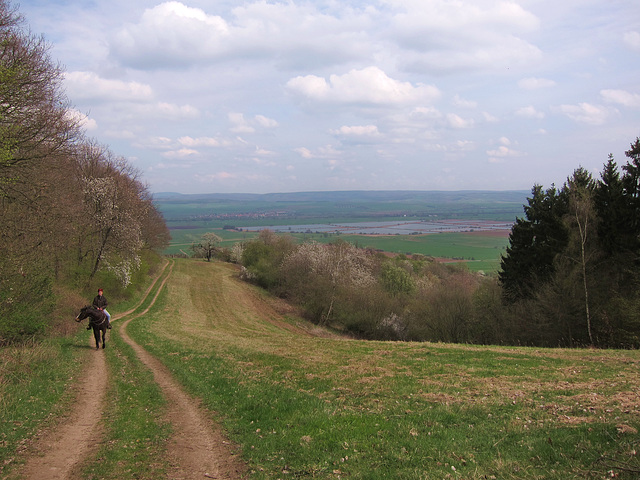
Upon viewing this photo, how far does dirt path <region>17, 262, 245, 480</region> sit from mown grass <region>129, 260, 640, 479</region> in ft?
1.57

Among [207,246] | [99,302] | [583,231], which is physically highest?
[583,231]

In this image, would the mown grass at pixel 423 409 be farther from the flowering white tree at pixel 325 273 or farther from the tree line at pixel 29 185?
the flowering white tree at pixel 325 273

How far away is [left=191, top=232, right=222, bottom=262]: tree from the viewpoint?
358 feet

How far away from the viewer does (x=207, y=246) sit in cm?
10944

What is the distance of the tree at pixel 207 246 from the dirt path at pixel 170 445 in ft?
325

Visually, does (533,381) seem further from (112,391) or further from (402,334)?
(402,334)

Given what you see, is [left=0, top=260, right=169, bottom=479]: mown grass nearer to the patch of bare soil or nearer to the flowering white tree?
the patch of bare soil

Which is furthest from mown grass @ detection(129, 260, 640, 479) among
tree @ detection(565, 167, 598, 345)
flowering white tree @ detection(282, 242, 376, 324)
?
flowering white tree @ detection(282, 242, 376, 324)

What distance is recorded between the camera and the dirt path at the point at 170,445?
22.9 feet

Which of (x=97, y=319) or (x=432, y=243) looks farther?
(x=432, y=243)

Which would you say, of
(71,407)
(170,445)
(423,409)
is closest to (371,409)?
(423,409)

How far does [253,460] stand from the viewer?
7230mm

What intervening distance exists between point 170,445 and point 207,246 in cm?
10501

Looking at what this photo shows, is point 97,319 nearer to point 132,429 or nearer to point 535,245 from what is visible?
point 132,429
